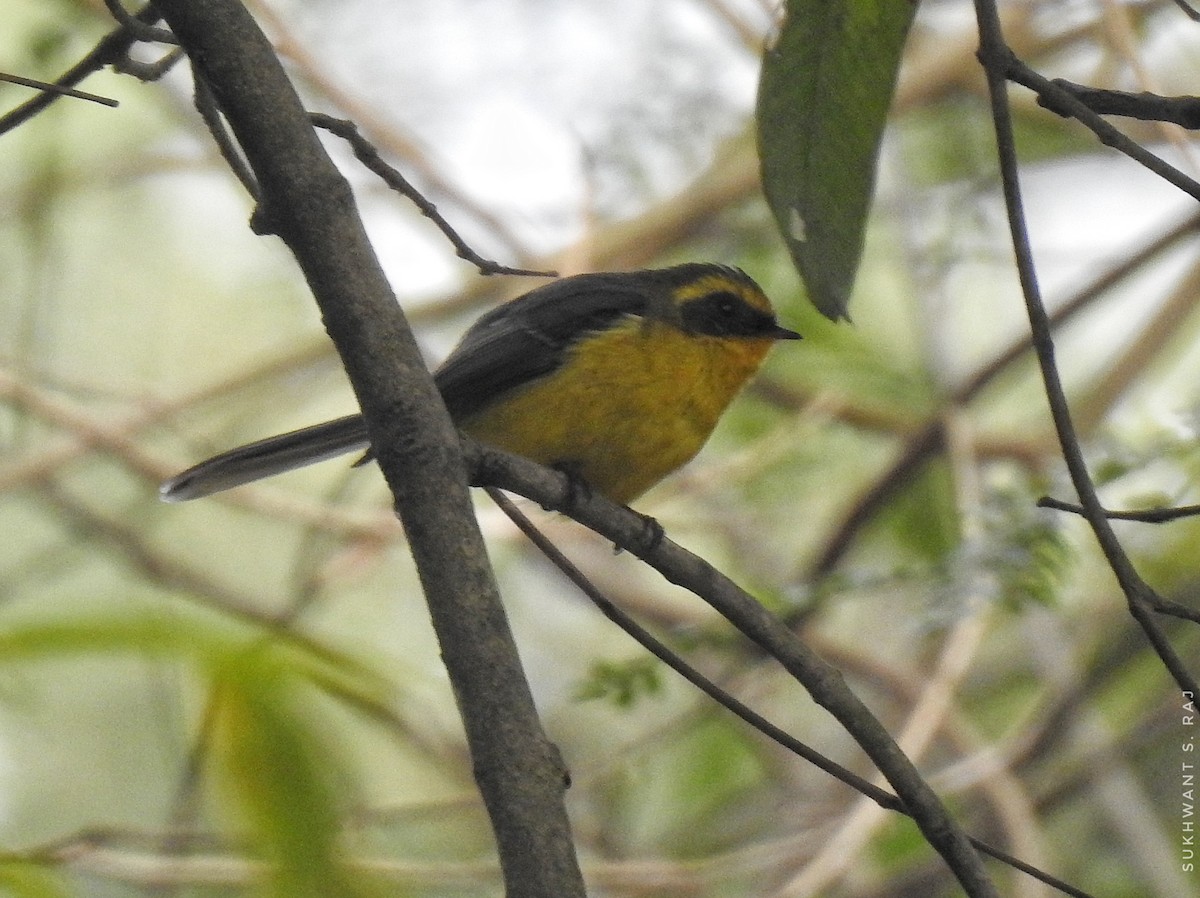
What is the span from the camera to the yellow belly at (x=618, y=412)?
3818 mm

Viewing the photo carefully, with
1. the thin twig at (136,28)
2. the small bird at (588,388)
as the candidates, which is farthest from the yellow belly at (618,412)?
the thin twig at (136,28)

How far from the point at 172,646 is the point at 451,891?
2.76 meters

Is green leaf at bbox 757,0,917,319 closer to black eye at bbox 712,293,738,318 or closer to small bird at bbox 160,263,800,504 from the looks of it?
small bird at bbox 160,263,800,504

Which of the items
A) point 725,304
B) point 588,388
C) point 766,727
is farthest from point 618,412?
point 766,727

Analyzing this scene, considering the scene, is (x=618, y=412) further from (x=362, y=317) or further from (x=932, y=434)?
(x=932, y=434)

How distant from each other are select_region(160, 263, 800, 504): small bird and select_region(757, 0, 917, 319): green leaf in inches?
48.5

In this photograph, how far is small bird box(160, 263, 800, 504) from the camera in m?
3.80

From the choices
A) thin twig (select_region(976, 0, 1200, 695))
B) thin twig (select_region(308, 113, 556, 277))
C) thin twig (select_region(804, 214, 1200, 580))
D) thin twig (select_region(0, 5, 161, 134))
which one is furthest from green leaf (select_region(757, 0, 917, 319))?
thin twig (select_region(804, 214, 1200, 580))

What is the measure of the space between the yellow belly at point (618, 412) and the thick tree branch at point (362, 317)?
1896 millimetres

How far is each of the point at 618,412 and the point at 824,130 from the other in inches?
54.7

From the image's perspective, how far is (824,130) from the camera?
260 cm

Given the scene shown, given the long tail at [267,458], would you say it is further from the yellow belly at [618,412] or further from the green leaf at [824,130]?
the green leaf at [824,130]

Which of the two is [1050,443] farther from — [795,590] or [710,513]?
[795,590]

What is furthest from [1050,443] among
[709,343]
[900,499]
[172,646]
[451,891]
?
[172,646]
